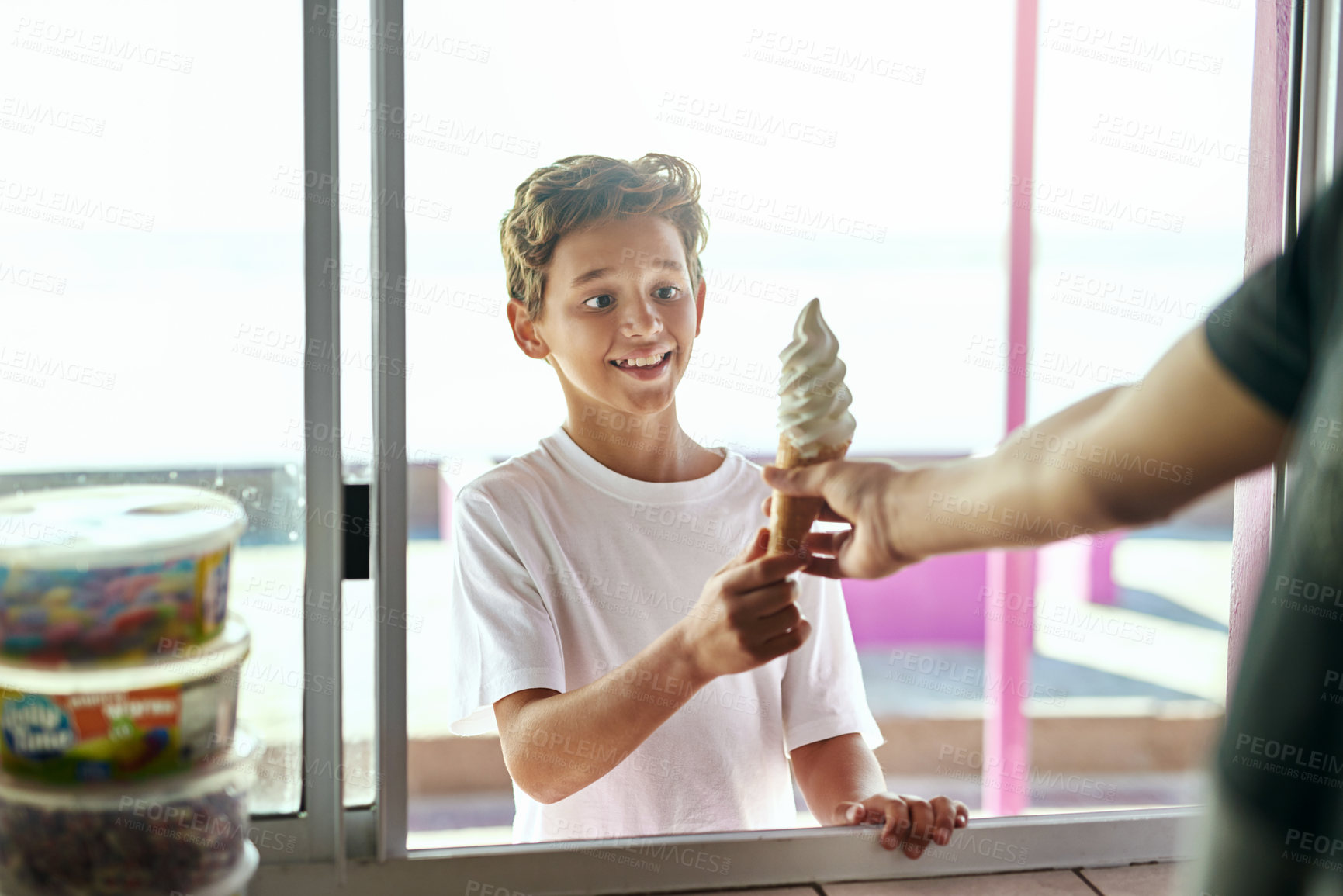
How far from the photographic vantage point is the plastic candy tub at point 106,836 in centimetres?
82

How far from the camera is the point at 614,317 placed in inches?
51.6

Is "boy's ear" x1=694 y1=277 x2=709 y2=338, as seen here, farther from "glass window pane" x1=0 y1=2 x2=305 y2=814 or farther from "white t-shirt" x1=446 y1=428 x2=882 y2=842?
"glass window pane" x1=0 y1=2 x2=305 y2=814

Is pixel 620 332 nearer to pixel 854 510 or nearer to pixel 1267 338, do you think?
pixel 854 510

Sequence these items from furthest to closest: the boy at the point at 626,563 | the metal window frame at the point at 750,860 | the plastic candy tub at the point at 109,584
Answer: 1. the boy at the point at 626,563
2. the metal window frame at the point at 750,860
3. the plastic candy tub at the point at 109,584

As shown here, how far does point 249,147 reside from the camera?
3.65 ft

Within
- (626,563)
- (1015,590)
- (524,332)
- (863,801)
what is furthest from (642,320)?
(1015,590)

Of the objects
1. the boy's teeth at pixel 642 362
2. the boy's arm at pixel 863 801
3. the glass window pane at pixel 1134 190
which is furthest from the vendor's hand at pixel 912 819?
the boy's teeth at pixel 642 362

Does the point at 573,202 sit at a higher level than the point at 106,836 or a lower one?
higher

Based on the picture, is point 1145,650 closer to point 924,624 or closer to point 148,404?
point 924,624

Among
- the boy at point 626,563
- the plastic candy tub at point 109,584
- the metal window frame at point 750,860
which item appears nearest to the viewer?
the plastic candy tub at point 109,584

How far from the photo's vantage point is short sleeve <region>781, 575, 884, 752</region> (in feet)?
4.34

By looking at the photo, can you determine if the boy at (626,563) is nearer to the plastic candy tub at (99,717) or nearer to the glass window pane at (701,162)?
the glass window pane at (701,162)

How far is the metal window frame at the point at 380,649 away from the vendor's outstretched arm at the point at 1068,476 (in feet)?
1.31

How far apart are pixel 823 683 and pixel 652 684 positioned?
0.29 m
